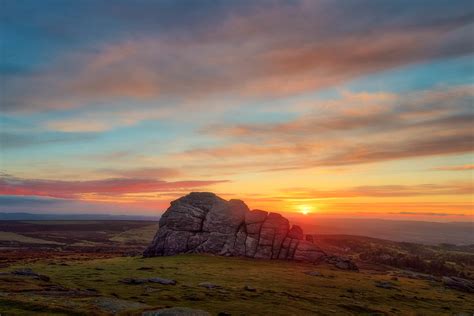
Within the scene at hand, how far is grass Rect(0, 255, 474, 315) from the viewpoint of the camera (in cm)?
4775

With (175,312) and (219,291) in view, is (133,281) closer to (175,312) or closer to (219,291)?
(219,291)

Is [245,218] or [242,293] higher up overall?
[245,218]

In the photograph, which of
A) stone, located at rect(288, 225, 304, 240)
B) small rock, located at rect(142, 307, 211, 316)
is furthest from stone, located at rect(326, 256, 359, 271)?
small rock, located at rect(142, 307, 211, 316)

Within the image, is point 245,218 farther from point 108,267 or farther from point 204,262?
point 108,267

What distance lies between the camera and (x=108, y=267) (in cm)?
8156

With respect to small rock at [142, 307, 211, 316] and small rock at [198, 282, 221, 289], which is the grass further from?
small rock at [142, 307, 211, 316]

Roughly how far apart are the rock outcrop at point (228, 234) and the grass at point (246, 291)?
23.8 feet

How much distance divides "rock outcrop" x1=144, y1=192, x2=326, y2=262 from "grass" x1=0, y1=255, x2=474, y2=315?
7.24m

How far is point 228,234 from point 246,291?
44770 mm

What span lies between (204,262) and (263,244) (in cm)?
2053

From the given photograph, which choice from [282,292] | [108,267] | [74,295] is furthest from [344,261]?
[74,295]

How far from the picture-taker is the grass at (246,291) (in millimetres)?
47750

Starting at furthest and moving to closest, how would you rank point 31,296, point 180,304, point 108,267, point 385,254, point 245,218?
point 385,254
point 245,218
point 108,267
point 180,304
point 31,296

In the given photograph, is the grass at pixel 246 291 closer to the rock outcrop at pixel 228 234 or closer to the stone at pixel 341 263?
the stone at pixel 341 263
